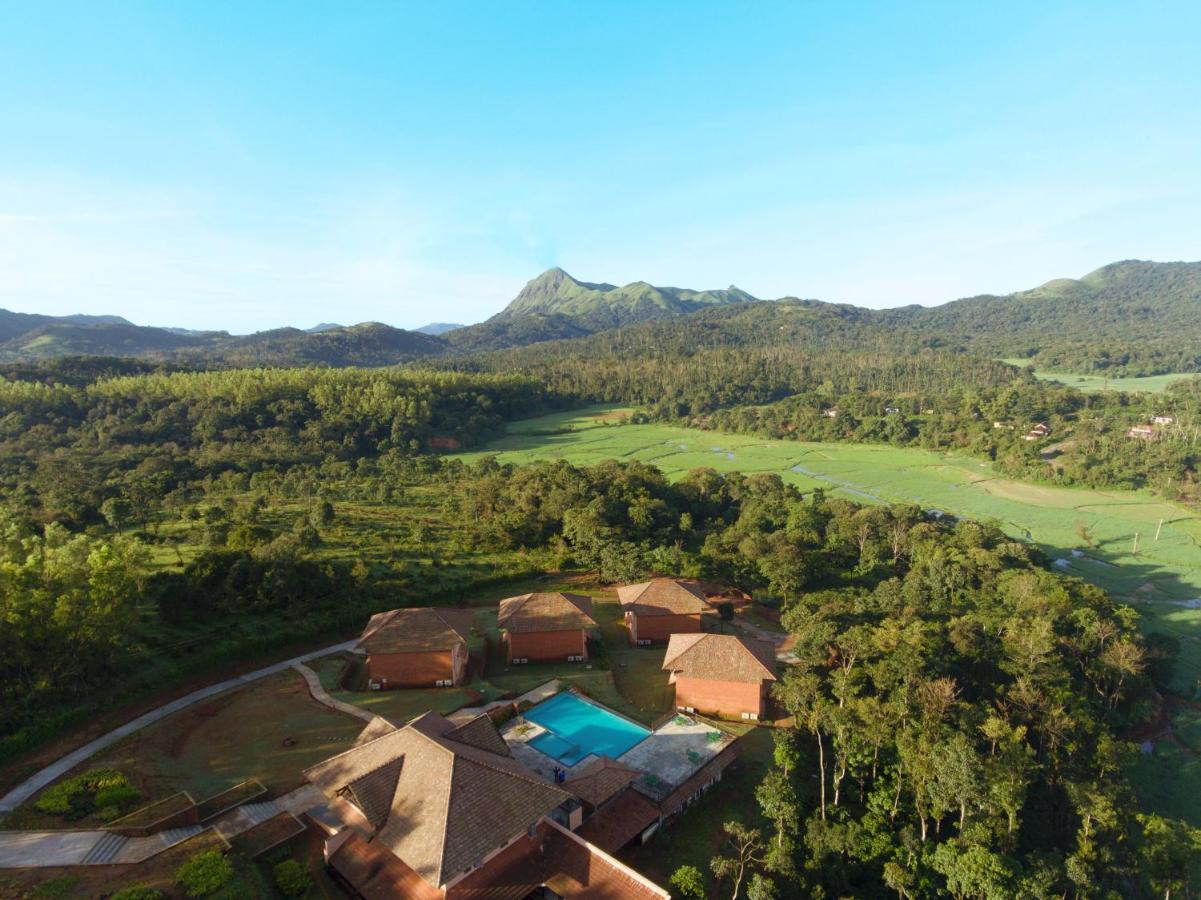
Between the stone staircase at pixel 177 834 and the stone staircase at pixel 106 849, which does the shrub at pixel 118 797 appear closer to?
the stone staircase at pixel 106 849

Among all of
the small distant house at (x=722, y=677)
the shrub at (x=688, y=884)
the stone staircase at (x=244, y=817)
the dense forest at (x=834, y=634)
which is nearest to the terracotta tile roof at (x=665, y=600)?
the dense forest at (x=834, y=634)

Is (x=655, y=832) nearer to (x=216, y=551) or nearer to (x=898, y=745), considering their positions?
(x=898, y=745)

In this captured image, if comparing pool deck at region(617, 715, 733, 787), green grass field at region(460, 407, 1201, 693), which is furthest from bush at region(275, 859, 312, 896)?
green grass field at region(460, 407, 1201, 693)

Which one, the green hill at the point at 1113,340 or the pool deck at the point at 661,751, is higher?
the green hill at the point at 1113,340

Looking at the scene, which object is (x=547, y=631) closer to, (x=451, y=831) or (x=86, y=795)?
(x=451, y=831)

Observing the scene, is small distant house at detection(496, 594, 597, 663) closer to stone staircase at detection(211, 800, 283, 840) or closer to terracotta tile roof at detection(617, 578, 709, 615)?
terracotta tile roof at detection(617, 578, 709, 615)

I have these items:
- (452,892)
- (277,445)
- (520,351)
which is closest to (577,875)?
(452,892)
